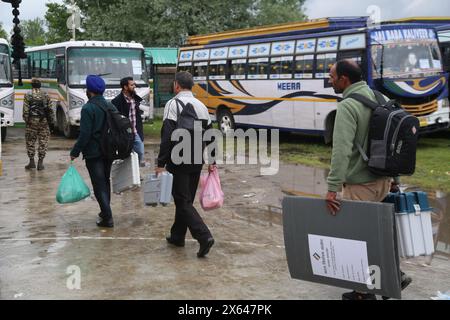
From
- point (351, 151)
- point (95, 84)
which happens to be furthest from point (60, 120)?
point (351, 151)

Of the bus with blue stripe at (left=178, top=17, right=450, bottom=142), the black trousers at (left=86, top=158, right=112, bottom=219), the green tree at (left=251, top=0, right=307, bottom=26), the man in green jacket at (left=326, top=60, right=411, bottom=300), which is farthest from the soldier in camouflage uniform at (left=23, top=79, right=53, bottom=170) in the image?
the green tree at (left=251, top=0, right=307, bottom=26)

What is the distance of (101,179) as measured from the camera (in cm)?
735

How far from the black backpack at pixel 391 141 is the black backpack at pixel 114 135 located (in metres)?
3.41

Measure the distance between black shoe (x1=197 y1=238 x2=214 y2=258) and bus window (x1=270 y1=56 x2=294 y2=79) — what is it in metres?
10.9

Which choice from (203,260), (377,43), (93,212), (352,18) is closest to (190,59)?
(352,18)

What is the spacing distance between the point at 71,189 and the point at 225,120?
1227cm

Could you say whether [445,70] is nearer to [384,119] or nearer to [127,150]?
[127,150]

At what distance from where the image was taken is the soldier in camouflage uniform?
1180 cm

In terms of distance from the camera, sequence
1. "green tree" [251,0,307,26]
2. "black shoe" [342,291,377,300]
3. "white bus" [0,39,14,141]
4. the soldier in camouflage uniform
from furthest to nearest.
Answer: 1. "green tree" [251,0,307,26]
2. "white bus" [0,39,14,141]
3. the soldier in camouflage uniform
4. "black shoe" [342,291,377,300]

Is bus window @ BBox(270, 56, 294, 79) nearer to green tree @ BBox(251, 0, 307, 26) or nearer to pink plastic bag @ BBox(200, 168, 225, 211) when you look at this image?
pink plastic bag @ BBox(200, 168, 225, 211)

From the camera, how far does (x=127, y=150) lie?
7.24m

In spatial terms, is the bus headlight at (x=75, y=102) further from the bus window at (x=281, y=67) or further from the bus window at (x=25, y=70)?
the bus window at (x=25, y=70)

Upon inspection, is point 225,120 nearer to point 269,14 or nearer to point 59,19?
point 269,14

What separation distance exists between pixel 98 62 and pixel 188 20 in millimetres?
15826
